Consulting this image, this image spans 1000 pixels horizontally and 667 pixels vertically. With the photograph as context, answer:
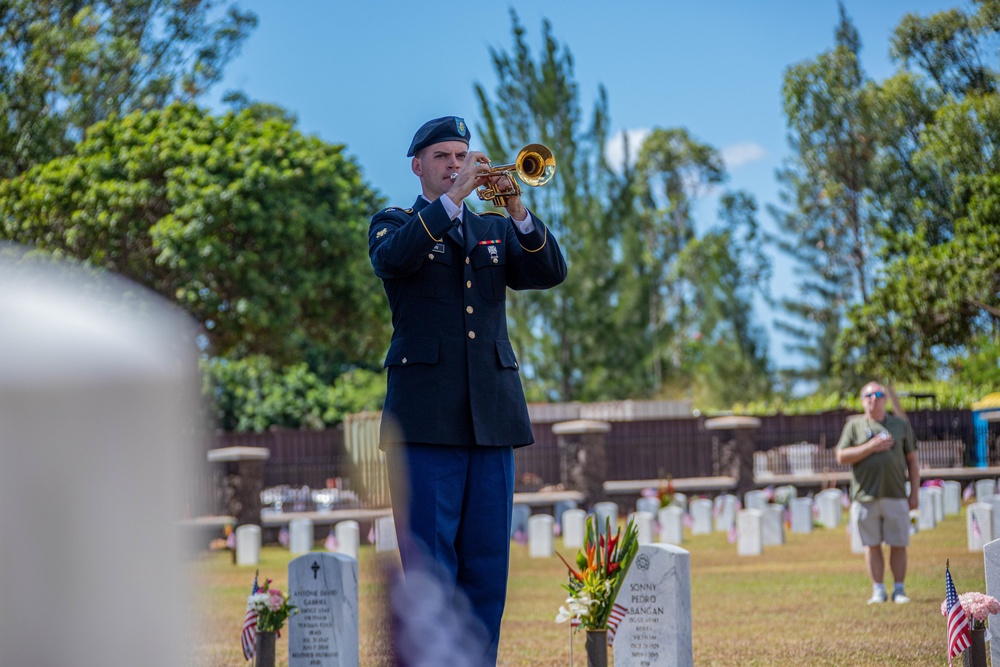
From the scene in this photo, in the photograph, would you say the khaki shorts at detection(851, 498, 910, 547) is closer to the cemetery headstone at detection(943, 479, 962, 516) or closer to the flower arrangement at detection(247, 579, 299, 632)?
the flower arrangement at detection(247, 579, 299, 632)

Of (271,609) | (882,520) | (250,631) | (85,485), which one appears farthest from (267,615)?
(882,520)

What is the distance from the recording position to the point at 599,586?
566 cm

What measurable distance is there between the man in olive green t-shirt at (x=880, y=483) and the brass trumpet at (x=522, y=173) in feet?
21.9

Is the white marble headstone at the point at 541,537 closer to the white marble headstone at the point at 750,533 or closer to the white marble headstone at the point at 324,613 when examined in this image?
the white marble headstone at the point at 750,533

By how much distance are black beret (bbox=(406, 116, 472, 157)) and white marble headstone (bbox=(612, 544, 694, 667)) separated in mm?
2488

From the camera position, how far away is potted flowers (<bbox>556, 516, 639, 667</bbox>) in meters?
5.61

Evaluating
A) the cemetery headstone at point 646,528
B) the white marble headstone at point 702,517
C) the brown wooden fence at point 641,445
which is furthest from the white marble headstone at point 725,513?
the brown wooden fence at point 641,445

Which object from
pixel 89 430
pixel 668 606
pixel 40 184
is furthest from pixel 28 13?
pixel 89 430

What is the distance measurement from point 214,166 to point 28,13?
761 centimetres

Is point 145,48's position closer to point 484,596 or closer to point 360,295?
point 360,295

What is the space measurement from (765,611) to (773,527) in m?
8.10

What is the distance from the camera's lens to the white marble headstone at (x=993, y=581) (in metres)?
5.46

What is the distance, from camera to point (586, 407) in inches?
1486

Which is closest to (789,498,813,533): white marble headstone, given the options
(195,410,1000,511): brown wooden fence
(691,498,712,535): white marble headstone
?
(691,498,712,535): white marble headstone
